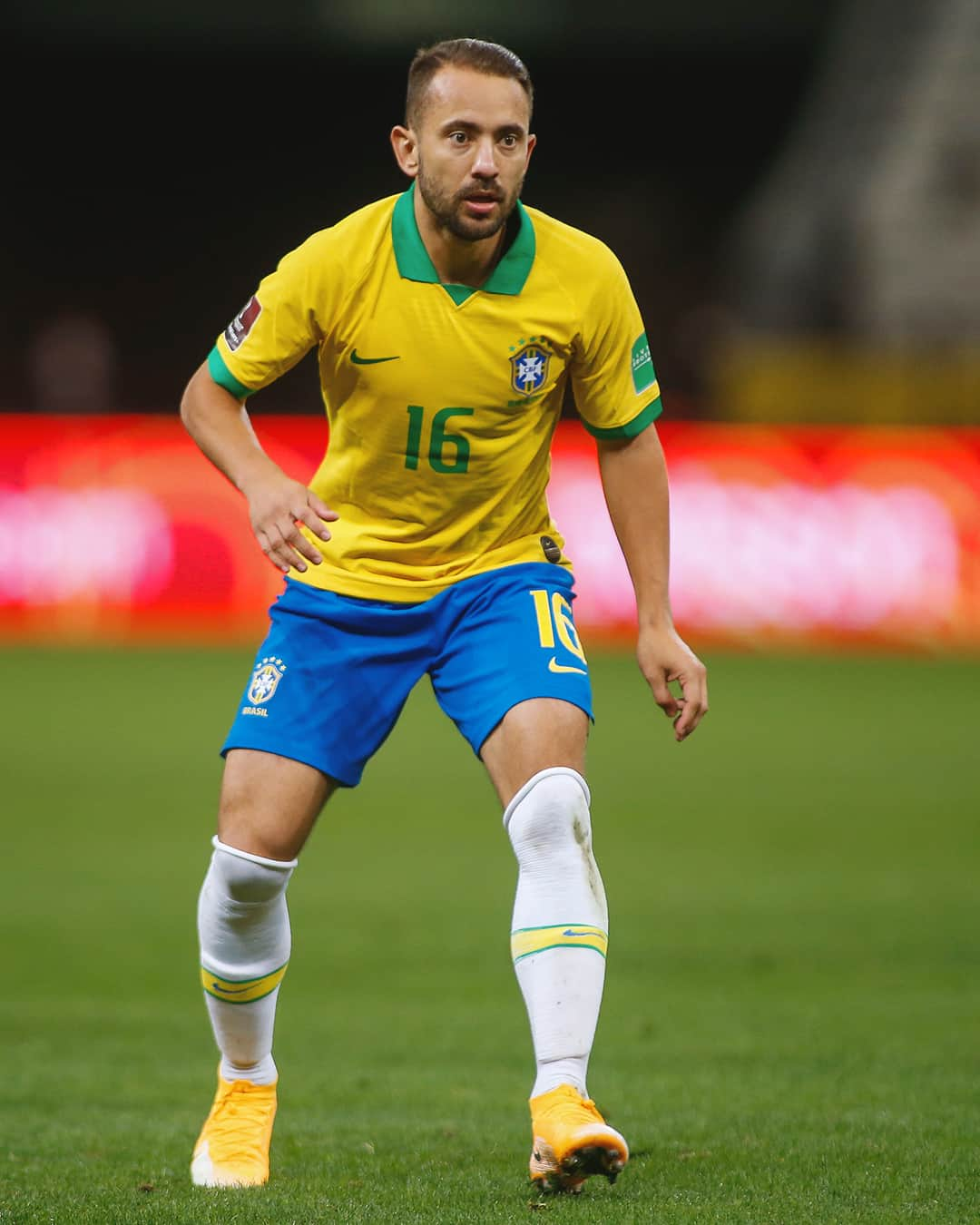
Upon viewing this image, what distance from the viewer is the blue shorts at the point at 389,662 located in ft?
13.6

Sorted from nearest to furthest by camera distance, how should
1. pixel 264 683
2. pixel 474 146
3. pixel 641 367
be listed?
pixel 474 146, pixel 264 683, pixel 641 367

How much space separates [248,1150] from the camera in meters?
4.21

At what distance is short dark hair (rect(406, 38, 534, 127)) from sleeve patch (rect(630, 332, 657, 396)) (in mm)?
600

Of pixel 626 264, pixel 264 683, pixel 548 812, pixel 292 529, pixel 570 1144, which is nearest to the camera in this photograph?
pixel 570 1144

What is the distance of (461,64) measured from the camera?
406cm

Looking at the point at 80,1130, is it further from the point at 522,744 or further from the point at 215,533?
the point at 215,533

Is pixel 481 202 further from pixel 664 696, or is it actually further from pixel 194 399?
pixel 664 696

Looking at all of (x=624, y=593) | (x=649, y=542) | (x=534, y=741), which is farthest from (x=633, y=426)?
(x=624, y=593)

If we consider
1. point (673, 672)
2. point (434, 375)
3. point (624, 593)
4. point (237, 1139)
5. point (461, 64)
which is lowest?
point (624, 593)

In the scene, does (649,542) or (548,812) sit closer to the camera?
(548,812)

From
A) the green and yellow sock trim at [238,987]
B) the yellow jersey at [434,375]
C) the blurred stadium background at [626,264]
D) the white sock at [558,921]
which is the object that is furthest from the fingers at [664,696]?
the blurred stadium background at [626,264]

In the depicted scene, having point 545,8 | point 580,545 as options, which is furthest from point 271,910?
point 545,8

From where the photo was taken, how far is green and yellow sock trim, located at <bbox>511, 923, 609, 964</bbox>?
3.91m

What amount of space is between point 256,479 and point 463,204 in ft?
2.43
